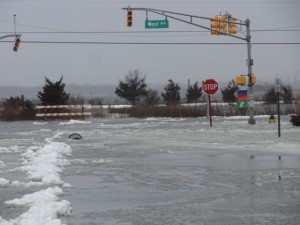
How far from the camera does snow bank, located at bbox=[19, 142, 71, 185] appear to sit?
11.8 meters

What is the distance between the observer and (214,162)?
15180mm

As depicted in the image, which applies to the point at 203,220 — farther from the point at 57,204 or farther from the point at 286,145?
the point at 286,145

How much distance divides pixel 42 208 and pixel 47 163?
637 cm

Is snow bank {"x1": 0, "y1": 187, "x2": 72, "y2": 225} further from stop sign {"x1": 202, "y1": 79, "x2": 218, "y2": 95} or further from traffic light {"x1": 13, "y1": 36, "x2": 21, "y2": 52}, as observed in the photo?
traffic light {"x1": 13, "y1": 36, "x2": 21, "y2": 52}

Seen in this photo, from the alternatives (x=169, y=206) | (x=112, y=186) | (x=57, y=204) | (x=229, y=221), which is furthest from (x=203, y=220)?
(x=112, y=186)

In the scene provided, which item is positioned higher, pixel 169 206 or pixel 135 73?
pixel 135 73

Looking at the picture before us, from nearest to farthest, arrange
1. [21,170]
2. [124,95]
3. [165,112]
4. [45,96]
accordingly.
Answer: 1. [21,170]
2. [165,112]
3. [45,96]
4. [124,95]

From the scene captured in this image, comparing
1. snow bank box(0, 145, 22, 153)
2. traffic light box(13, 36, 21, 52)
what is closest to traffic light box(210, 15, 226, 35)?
traffic light box(13, 36, 21, 52)

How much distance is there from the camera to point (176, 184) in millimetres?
11227

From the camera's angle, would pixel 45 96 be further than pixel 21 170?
Yes

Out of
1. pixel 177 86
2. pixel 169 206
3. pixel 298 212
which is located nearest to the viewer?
pixel 298 212

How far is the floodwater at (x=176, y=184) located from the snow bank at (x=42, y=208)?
0.45 ft

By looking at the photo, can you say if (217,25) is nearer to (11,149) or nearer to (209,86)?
(209,86)

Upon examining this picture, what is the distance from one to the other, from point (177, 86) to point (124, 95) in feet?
46.3
